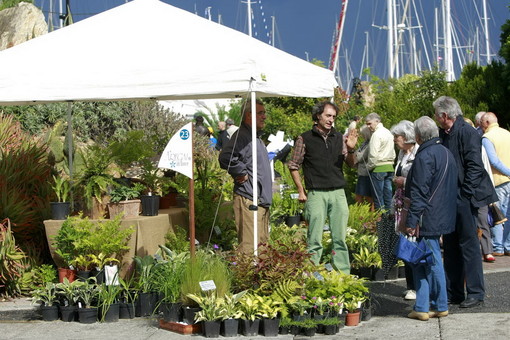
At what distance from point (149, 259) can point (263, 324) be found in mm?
1662

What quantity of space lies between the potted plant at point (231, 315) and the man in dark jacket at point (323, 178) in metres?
1.53

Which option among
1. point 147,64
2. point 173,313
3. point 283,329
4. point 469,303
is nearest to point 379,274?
point 469,303

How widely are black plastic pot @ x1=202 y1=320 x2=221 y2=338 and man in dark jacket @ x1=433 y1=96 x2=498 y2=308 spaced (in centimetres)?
265

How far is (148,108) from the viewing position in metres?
20.0

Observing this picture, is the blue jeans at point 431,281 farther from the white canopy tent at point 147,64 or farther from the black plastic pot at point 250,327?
the white canopy tent at point 147,64

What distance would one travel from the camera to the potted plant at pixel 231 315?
24.5ft

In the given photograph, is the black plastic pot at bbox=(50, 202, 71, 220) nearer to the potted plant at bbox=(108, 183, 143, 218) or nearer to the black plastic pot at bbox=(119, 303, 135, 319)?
the potted plant at bbox=(108, 183, 143, 218)

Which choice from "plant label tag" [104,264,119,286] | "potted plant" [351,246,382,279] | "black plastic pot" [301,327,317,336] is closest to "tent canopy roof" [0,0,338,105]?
"plant label tag" [104,264,119,286]

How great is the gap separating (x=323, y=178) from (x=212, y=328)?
7.55ft

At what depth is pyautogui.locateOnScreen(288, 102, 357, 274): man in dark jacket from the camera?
29.4 feet

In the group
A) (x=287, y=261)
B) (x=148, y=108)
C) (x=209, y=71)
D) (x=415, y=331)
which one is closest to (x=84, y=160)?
(x=209, y=71)

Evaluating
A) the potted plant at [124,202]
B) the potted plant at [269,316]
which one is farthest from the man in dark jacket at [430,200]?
the potted plant at [124,202]

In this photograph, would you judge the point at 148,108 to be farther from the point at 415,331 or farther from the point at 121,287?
the point at 415,331

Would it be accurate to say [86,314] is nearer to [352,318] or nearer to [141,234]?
[141,234]
